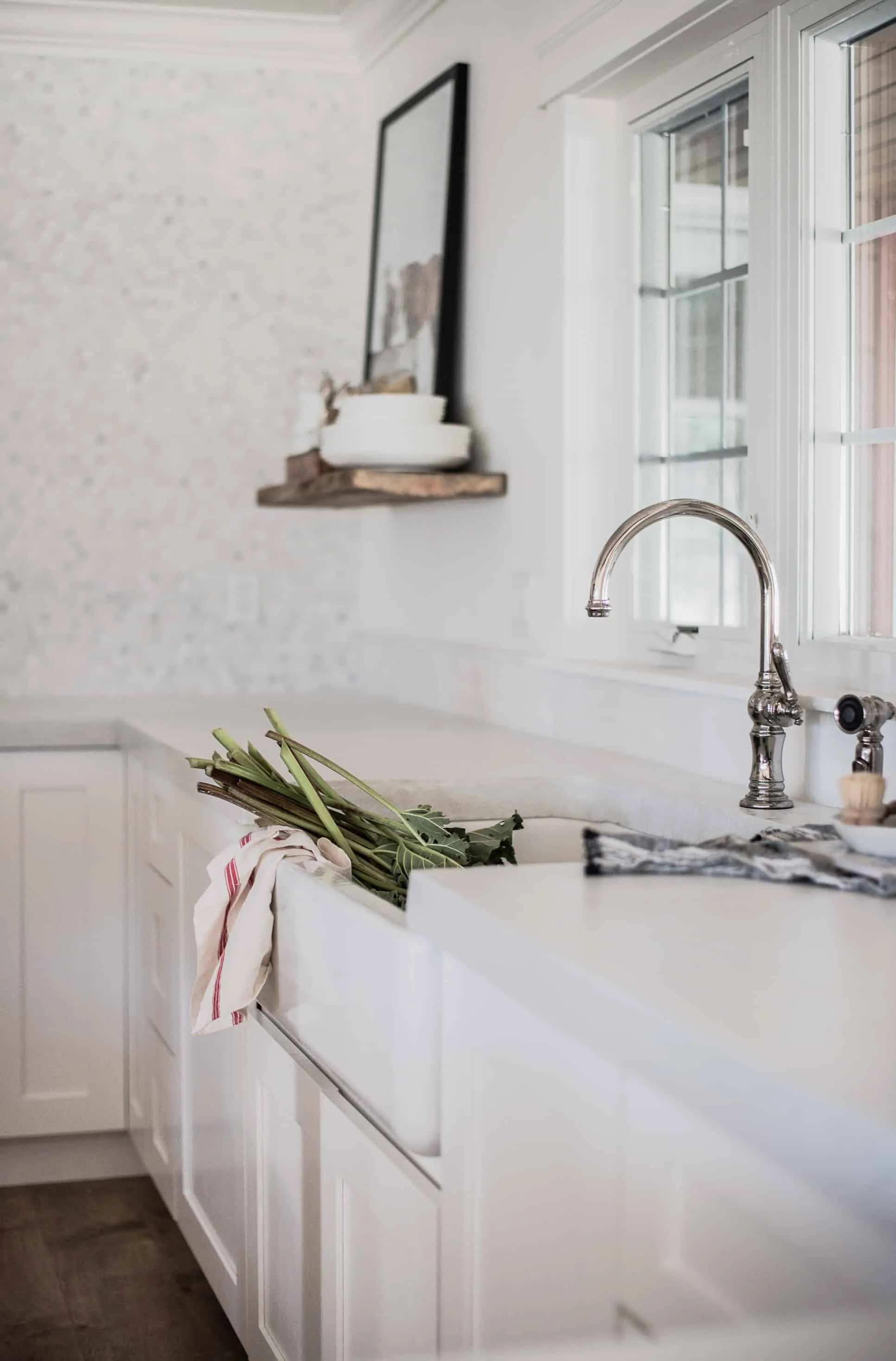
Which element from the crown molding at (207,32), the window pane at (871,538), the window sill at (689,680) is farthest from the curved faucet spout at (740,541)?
the crown molding at (207,32)

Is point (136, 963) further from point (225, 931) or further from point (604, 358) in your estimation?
point (604, 358)

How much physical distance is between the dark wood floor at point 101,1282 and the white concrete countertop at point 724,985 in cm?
143

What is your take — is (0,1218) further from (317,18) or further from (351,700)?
(317,18)

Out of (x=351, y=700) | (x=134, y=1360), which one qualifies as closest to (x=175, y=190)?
(x=351, y=700)

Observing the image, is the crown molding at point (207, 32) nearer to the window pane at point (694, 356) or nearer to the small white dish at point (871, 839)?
the window pane at point (694, 356)

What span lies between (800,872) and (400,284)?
236 cm

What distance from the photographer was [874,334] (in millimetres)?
2000

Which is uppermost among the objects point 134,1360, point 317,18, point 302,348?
point 317,18

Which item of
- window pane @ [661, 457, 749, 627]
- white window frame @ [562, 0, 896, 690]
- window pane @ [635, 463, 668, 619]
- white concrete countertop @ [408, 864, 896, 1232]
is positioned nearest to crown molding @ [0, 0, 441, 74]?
white window frame @ [562, 0, 896, 690]

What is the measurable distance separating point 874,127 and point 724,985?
145 cm

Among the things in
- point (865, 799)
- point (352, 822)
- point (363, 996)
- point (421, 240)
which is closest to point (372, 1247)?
point (363, 996)

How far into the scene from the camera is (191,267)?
3.66 m

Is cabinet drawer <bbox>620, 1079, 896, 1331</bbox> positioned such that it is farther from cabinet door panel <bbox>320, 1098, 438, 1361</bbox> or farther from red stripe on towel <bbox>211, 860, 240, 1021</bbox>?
red stripe on towel <bbox>211, 860, 240, 1021</bbox>

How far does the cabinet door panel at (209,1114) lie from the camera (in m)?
2.06
